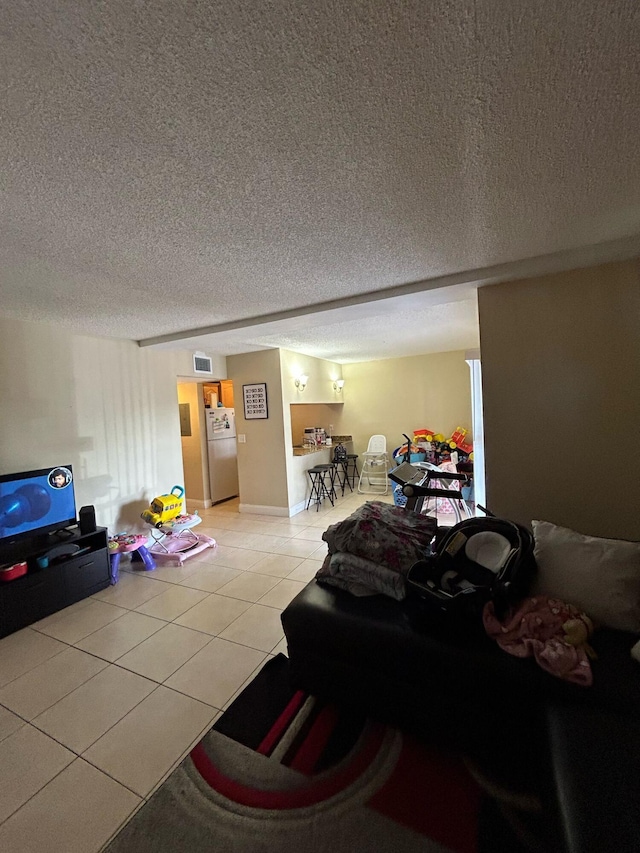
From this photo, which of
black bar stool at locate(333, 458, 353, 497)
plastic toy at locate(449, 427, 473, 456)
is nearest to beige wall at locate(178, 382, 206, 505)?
black bar stool at locate(333, 458, 353, 497)

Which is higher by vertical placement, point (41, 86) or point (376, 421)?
point (41, 86)

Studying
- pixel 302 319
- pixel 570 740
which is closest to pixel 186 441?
pixel 302 319

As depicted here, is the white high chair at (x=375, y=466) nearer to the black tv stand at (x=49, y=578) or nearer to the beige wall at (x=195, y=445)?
the beige wall at (x=195, y=445)

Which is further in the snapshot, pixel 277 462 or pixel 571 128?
pixel 277 462

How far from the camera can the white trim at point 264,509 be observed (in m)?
5.20

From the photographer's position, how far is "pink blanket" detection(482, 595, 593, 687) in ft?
4.16

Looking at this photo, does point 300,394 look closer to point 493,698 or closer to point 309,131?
point 309,131

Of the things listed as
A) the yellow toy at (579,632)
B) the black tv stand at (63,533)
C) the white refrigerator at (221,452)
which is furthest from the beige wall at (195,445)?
the yellow toy at (579,632)

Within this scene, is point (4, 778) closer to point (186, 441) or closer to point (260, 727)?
point (260, 727)

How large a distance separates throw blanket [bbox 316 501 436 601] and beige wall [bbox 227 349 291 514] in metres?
3.15

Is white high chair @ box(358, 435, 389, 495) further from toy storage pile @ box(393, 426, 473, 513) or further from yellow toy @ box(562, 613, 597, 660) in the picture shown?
yellow toy @ box(562, 613, 597, 660)

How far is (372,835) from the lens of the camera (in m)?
1.21

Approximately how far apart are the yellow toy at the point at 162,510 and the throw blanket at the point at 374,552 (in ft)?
8.00

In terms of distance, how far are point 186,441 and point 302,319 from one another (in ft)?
11.6
